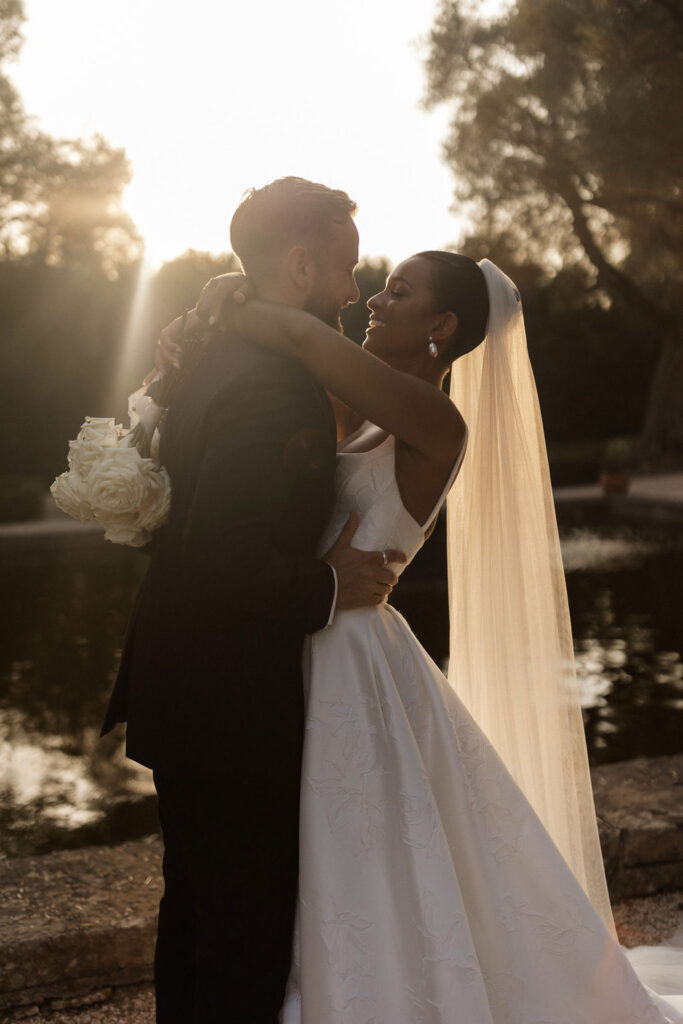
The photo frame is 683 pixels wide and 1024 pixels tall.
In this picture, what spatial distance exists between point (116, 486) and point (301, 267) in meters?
0.54

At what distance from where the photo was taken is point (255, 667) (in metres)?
1.85

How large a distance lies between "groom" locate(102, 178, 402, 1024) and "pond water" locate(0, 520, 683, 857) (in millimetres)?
2491

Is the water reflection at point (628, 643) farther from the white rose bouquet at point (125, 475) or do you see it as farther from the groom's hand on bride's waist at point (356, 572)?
the white rose bouquet at point (125, 475)

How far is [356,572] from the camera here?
1926 mm

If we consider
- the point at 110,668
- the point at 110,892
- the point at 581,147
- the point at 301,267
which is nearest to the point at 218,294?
the point at 301,267

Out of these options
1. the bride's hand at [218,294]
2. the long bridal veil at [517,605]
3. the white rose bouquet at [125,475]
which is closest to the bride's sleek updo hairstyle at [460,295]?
the long bridal veil at [517,605]

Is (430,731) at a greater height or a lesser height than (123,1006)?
greater

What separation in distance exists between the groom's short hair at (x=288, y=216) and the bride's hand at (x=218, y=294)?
3.0 inches

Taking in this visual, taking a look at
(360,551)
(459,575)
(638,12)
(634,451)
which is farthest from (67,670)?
Answer: (634,451)

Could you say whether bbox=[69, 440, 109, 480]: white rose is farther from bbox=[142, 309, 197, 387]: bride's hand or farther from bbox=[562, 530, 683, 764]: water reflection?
bbox=[562, 530, 683, 764]: water reflection

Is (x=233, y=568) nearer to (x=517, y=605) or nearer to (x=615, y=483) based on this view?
(x=517, y=605)

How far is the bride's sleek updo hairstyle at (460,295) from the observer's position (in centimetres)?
212

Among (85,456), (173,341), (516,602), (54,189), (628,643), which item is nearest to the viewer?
(85,456)

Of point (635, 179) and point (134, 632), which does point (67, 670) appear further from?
point (635, 179)
